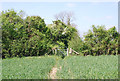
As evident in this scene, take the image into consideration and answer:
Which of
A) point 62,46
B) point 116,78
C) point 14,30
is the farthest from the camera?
point 62,46

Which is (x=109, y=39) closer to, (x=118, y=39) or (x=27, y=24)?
(x=118, y=39)

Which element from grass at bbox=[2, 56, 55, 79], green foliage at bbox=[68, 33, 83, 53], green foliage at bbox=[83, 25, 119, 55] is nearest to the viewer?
grass at bbox=[2, 56, 55, 79]

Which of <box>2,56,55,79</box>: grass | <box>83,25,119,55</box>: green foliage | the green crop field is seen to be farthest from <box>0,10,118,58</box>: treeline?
the green crop field

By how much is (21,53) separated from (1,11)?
3.87 metres

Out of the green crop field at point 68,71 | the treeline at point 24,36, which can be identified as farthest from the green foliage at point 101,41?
the green crop field at point 68,71

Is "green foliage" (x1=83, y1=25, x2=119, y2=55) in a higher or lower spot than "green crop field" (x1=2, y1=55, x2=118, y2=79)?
higher

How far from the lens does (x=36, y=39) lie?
15062 millimetres

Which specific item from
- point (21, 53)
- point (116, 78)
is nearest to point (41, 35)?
point (21, 53)

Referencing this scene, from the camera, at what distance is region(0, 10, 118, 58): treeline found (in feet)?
48.3

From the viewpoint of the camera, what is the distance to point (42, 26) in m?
15.5

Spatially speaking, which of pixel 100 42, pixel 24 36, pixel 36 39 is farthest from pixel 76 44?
pixel 24 36

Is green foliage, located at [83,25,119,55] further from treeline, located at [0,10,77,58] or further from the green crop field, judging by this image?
the green crop field

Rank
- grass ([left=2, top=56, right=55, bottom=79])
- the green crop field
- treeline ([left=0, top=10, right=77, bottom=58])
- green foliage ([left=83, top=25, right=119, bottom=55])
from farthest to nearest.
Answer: green foliage ([left=83, top=25, right=119, bottom=55]), treeline ([left=0, top=10, right=77, bottom=58]), grass ([left=2, top=56, right=55, bottom=79]), the green crop field

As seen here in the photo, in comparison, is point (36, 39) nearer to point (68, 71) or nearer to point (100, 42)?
point (100, 42)
